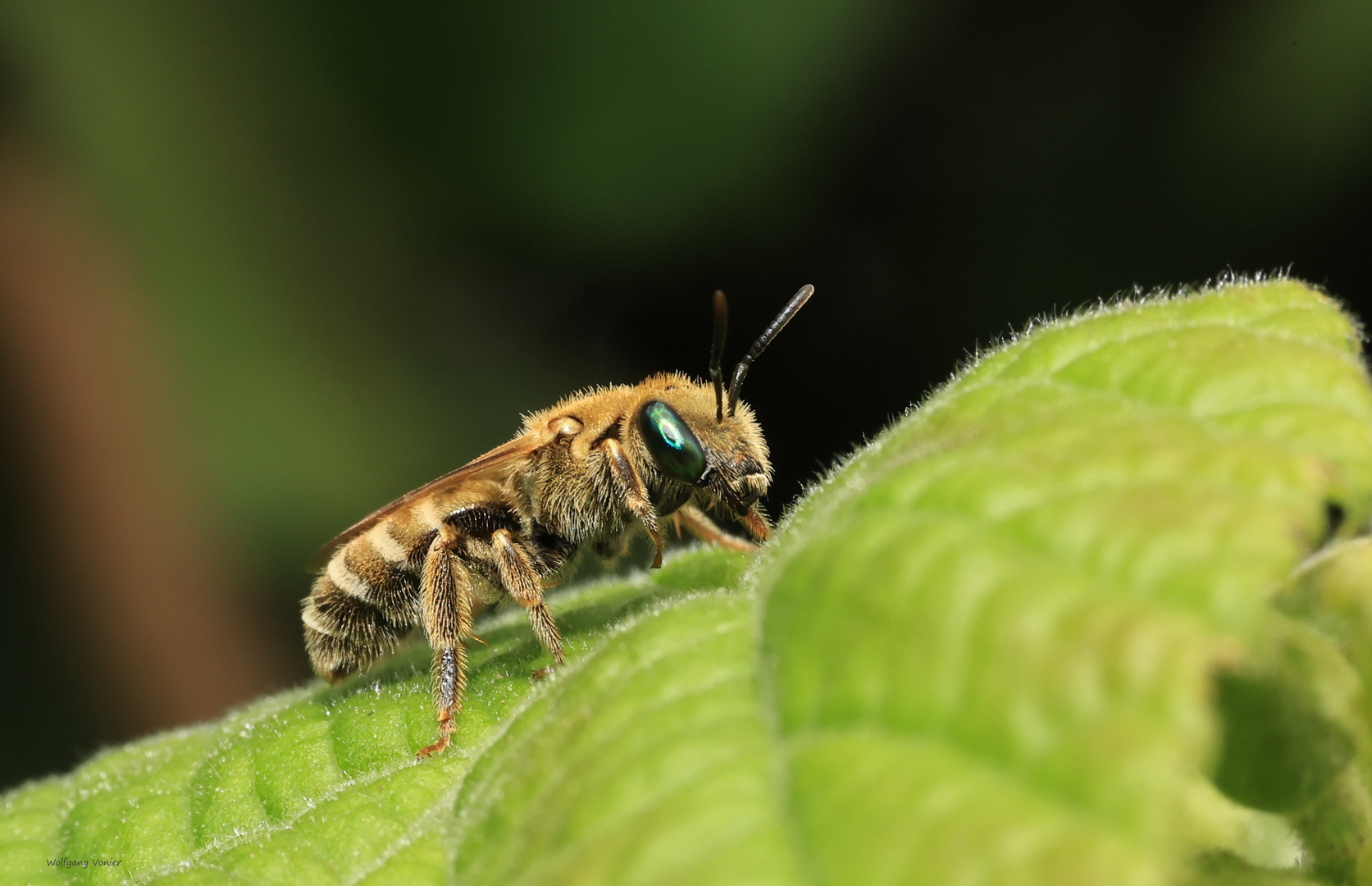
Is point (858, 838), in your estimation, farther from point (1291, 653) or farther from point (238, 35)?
point (238, 35)

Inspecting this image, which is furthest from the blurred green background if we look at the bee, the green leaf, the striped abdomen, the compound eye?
the green leaf

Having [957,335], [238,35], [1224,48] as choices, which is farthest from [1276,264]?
[238,35]

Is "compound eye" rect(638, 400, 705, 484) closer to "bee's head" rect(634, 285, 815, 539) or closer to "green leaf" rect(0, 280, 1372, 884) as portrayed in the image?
"bee's head" rect(634, 285, 815, 539)

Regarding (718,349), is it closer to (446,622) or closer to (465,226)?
(446,622)

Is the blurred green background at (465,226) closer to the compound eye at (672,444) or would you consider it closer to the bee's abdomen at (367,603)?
the bee's abdomen at (367,603)

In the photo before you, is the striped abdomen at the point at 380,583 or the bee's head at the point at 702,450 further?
the striped abdomen at the point at 380,583

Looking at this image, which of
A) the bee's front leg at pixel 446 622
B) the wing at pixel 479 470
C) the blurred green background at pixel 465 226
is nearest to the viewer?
the bee's front leg at pixel 446 622

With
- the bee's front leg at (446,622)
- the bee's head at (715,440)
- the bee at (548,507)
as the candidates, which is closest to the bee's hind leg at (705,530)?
the bee at (548,507)
